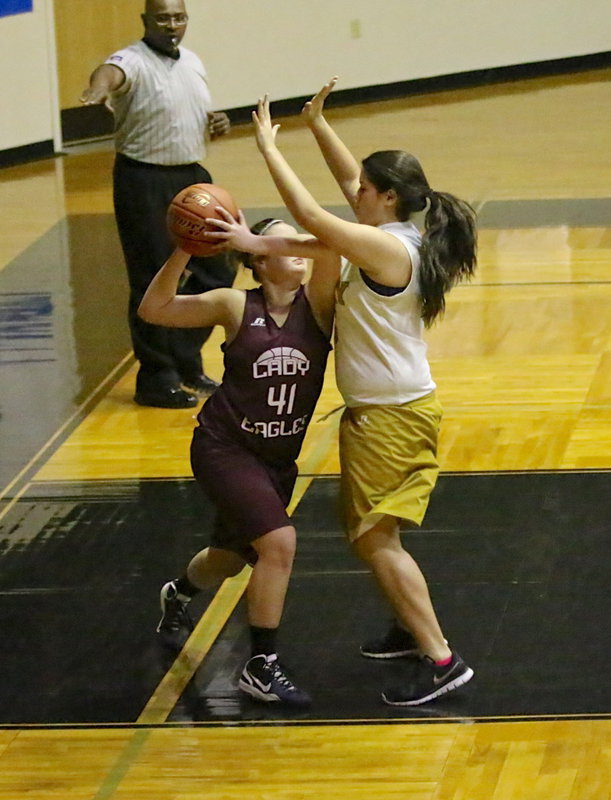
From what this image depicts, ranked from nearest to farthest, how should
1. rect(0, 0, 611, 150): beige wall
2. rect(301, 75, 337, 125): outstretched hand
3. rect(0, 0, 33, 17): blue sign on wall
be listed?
rect(301, 75, 337, 125): outstretched hand
rect(0, 0, 33, 17): blue sign on wall
rect(0, 0, 611, 150): beige wall

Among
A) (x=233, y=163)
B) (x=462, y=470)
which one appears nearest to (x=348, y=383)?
(x=462, y=470)

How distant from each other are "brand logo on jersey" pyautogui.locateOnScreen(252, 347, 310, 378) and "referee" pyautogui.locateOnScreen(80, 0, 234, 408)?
2.57 m

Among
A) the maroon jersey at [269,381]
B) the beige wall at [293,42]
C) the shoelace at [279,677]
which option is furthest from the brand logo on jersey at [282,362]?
the beige wall at [293,42]

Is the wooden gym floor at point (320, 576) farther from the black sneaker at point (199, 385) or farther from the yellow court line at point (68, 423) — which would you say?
the black sneaker at point (199, 385)

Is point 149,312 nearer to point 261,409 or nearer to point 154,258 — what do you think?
point 261,409

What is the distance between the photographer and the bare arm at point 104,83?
21.2 feet

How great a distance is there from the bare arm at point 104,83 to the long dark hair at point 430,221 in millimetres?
2640

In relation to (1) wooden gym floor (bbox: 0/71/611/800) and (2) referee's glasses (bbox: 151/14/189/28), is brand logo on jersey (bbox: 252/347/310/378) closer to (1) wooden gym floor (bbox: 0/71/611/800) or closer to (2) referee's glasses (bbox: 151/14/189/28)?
(1) wooden gym floor (bbox: 0/71/611/800)

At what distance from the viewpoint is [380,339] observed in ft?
13.5

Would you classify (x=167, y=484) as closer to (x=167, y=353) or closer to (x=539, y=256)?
(x=167, y=353)

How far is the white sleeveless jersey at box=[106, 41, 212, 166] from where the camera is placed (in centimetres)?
671

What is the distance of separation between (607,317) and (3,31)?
23.1ft

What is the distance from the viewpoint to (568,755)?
3.86 meters

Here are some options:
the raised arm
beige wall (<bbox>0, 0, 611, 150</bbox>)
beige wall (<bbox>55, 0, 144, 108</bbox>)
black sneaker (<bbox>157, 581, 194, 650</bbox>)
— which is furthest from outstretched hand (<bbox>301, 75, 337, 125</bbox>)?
beige wall (<bbox>55, 0, 144, 108</bbox>)
